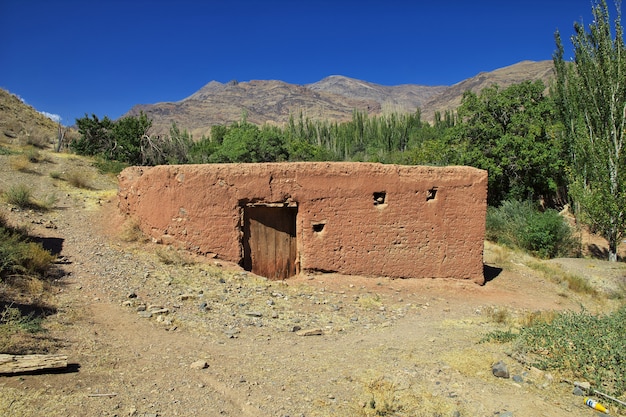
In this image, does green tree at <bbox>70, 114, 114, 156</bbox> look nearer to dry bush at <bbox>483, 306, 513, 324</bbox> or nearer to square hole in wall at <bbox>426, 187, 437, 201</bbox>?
square hole in wall at <bbox>426, 187, 437, 201</bbox>

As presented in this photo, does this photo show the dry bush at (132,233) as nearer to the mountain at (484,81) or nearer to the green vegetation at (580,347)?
the green vegetation at (580,347)

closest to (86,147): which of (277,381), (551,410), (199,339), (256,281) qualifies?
(256,281)

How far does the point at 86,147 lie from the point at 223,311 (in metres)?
17.3

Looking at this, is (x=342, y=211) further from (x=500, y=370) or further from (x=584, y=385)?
(x=584, y=385)

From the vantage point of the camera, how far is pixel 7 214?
987 cm

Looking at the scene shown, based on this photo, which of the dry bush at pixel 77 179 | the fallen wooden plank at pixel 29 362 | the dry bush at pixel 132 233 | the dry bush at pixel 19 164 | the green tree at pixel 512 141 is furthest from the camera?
the green tree at pixel 512 141

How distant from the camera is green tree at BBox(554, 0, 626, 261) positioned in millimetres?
16234

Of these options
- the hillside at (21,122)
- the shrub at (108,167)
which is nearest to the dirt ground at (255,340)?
the shrub at (108,167)

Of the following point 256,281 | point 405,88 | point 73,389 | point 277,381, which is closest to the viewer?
point 73,389

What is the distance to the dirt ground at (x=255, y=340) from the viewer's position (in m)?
4.17

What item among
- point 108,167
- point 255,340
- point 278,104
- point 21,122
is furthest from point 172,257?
point 278,104

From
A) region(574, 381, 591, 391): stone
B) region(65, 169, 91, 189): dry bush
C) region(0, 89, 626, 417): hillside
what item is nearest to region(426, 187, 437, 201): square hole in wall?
region(0, 89, 626, 417): hillside

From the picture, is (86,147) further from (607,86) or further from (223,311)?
(607,86)

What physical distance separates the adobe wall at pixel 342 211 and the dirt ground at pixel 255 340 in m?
0.41
